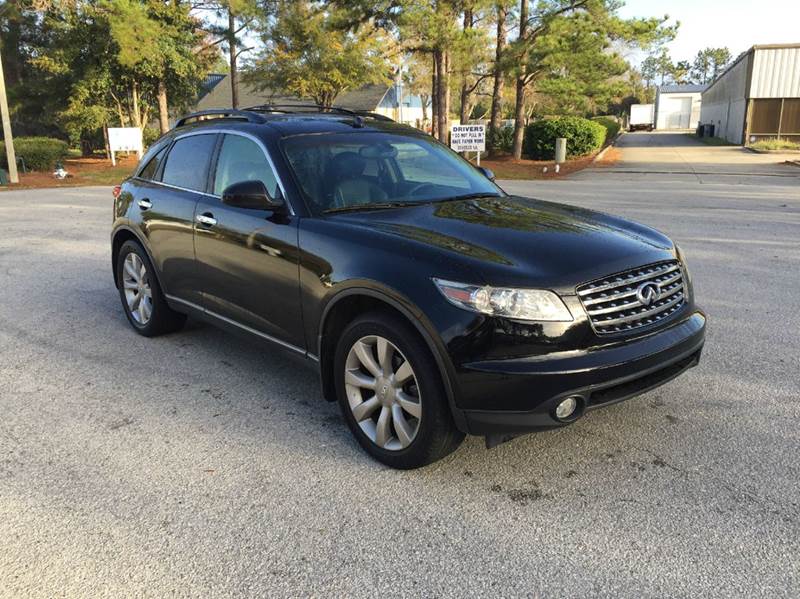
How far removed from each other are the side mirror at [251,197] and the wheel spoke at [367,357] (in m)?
1.00

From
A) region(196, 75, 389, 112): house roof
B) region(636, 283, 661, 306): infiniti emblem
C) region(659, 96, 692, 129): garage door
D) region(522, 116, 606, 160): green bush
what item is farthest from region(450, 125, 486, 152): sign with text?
region(659, 96, 692, 129): garage door

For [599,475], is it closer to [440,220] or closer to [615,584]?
[615,584]

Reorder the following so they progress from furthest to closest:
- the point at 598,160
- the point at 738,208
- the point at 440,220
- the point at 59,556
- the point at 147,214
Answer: the point at 598,160
the point at 738,208
the point at 147,214
the point at 440,220
the point at 59,556

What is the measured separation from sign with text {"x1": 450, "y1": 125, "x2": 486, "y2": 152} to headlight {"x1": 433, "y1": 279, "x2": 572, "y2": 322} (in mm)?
17646

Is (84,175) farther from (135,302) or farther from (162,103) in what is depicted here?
(135,302)

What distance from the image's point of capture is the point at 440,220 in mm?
3576

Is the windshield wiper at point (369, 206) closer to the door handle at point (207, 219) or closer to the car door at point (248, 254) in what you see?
the car door at point (248, 254)

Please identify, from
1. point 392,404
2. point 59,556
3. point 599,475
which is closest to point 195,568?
point 59,556

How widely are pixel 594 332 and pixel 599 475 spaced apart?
30.8 inches

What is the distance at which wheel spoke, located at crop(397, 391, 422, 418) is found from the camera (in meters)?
3.11

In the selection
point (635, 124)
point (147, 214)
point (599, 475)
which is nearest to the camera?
point (599, 475)

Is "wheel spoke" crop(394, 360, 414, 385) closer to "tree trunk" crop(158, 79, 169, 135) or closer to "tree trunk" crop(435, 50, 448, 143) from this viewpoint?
"tree trunk" crop(435, 50, 448, 143)

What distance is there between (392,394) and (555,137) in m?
25.9

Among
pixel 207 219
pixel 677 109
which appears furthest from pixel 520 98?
pixel 677 109
